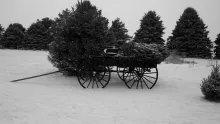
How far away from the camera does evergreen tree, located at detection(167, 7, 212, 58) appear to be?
2988cm

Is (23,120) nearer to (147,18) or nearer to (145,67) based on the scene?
(145,67)

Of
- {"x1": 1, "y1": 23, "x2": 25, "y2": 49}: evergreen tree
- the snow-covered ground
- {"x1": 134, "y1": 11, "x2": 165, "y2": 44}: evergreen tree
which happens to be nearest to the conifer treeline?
{"x1": 134, "y1": 11, "x2": 165, "y2": 44}: evergreen tree

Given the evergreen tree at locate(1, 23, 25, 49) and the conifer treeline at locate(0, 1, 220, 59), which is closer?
the conifer treeline at locate(0, 1, 220, 59)

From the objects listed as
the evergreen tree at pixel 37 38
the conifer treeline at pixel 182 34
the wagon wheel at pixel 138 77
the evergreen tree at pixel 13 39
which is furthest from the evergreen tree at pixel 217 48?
the evergreen tree at pixel 13 39

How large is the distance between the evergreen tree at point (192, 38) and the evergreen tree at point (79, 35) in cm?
2306

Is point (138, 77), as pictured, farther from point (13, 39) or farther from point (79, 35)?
point (13, 39)

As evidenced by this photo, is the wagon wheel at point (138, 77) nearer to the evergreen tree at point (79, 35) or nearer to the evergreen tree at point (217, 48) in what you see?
the evergreen tree at point (79, 35)

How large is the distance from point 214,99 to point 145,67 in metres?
2.78

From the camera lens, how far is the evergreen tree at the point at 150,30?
105 feet

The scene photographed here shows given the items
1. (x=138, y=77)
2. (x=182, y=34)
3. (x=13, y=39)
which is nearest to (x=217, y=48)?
(x=182, y=34)

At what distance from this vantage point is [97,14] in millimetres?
9969

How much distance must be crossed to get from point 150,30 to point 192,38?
6.39 metres

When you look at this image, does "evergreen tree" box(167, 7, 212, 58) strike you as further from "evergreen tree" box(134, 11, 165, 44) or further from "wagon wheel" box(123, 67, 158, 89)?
"wagon wheel" box(123, 67, 158, 89)

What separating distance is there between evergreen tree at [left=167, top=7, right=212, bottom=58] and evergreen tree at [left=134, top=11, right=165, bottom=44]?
253 centimetres
